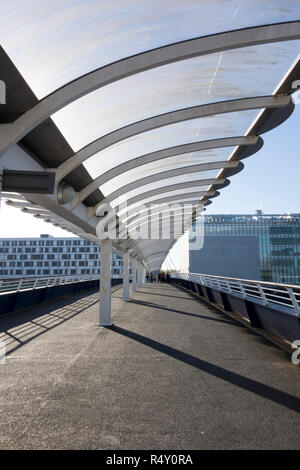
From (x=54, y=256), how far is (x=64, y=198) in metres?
89.8

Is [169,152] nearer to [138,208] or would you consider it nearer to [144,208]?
[138,208]

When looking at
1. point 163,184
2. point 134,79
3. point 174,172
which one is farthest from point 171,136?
point 163,184

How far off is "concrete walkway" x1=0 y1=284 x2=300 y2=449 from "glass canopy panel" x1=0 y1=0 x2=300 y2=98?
420 centimetres

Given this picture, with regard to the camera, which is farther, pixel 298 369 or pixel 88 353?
pixel 88 353

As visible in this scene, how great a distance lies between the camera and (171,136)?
747 cm

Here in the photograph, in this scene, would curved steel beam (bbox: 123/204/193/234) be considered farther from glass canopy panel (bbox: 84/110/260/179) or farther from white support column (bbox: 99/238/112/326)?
glass canopy panel (bbox: 84/110/260/179)

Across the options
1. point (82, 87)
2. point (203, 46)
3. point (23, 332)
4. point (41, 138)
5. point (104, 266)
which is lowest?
point (23, 332)

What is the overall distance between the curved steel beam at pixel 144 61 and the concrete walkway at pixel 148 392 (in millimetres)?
3440

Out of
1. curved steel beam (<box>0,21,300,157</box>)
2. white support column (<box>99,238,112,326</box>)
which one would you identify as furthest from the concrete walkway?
curved steel beam (<box>0,21,300,157</box>)

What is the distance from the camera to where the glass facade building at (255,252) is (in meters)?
79.4

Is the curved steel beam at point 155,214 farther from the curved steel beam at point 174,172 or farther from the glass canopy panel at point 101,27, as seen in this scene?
the glass canopy panel at point 101,27

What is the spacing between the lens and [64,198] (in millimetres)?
6828

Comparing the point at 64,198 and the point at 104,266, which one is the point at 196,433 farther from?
the point at 104,266
